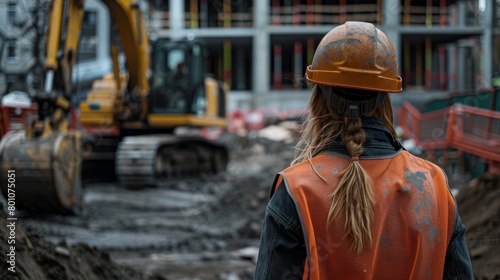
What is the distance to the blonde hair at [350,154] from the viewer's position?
2002mm

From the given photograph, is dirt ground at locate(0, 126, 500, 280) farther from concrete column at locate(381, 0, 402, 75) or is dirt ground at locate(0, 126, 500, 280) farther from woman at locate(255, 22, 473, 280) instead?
concrete column at locate(381, 0, 402, 75)

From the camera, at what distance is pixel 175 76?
14906mm

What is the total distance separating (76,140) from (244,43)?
93.8ft

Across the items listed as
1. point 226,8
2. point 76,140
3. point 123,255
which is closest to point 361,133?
point 123,255

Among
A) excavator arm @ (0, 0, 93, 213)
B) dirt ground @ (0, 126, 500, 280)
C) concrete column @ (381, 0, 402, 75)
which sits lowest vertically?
dirt ground @ (0, 126, 500, 280)

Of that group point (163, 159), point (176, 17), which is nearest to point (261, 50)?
point (176, 17)

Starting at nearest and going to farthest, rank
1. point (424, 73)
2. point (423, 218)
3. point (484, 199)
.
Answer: point (423, 218) → point (484, 199) → point (424, 73)

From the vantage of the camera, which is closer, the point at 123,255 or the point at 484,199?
the point at 484,199

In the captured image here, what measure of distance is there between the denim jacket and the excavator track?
471 inches

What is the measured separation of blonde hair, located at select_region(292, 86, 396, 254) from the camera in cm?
200

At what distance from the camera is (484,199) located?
721cm

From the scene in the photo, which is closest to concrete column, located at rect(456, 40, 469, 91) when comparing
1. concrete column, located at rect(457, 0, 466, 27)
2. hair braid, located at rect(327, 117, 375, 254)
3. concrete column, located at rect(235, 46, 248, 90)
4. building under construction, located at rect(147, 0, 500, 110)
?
building under construction, located at rect(147, 0, 500, 110)

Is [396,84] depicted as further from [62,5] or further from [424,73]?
[424,73]

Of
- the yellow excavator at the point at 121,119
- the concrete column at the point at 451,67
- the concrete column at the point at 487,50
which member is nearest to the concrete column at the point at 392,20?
the concrete column at the point at 487,50
